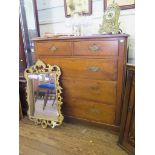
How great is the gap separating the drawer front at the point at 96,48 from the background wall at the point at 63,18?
1.34 ft

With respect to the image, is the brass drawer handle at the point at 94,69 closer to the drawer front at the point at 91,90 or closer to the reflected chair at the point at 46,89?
the drawer front at the point at 91,90

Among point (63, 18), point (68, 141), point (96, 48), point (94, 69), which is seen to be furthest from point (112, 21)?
point (68, 141)

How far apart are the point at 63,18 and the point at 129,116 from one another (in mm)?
1478

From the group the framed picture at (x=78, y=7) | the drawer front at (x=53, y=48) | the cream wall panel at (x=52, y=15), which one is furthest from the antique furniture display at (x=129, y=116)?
the cream wall panel at (x=52, y=15)

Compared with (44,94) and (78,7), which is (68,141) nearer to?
(44,94)

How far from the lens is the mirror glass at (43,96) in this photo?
6.77 ft

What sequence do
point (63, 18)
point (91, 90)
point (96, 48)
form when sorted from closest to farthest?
point (96, 48) < point (91, 90) < point (63, 18)

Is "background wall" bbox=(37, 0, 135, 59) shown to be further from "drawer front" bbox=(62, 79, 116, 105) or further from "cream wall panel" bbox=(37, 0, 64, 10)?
"drawer front" bbox=(62, 79, 116, 105)

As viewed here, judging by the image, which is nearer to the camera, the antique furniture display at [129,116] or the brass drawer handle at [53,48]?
the antique furniture display at [129,116]

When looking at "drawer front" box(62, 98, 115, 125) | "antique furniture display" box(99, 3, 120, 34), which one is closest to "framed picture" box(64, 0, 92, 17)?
"antique furniture display" box(99, 3, 120, 34)

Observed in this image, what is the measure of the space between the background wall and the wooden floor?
0.92 m

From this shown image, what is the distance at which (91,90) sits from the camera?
1.86 meters
